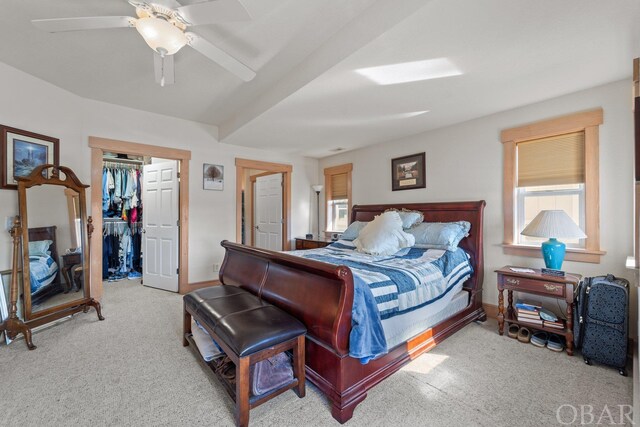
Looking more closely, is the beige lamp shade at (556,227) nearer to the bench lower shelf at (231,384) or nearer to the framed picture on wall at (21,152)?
the bench lower shelf at (231,384)

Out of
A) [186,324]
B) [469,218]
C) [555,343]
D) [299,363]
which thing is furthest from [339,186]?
[299,363]

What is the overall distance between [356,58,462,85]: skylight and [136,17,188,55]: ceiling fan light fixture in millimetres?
1238

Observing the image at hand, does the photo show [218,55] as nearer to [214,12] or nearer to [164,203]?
[214,12]

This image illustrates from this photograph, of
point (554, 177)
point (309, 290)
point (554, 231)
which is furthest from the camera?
point (554, 177)

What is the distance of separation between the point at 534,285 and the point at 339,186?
328 centimetres

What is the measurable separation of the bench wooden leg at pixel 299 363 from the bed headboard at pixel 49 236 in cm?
270

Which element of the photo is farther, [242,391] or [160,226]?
[160,226]

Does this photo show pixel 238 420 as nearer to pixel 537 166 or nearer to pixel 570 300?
pixel 570 300

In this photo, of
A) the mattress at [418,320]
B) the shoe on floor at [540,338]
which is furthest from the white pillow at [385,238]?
the shoe on floor at [540,338]

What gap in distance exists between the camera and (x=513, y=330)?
2.57 m

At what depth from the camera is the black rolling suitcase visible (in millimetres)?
1957

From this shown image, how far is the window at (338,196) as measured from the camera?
4836 mm

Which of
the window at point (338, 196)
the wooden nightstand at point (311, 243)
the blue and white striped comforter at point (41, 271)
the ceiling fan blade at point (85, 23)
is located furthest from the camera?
the window at point (338, 196)

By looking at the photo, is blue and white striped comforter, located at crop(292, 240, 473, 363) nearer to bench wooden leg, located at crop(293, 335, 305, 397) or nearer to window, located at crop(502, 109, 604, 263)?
bench wooden leg, located at crop(293, 335, 305, 397)
